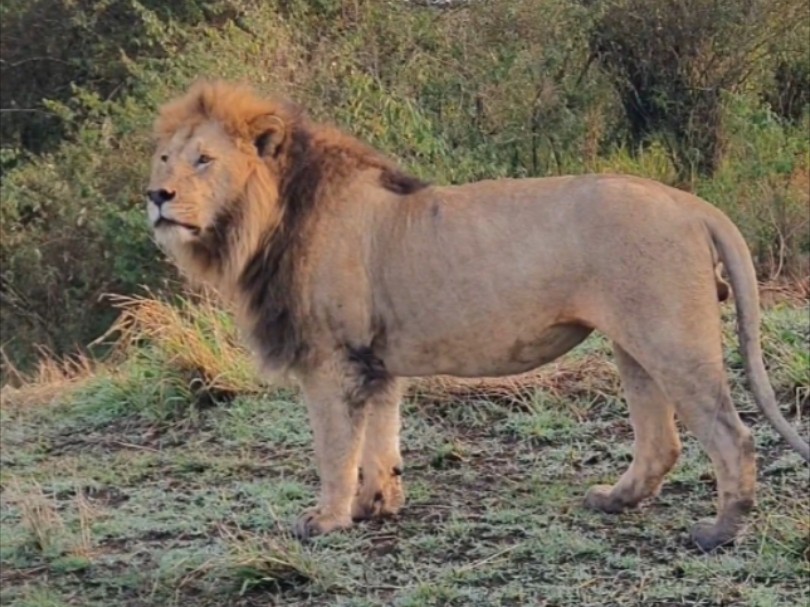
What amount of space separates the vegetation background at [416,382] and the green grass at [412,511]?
0.02 meters

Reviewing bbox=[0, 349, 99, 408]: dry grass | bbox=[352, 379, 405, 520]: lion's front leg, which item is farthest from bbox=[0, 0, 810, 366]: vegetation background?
bbox=[352, 379, 405, 520]: lion's front leg

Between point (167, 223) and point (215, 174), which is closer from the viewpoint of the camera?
point (167, 223)

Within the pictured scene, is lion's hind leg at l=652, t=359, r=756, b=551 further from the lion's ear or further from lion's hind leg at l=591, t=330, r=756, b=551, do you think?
the lion's ear

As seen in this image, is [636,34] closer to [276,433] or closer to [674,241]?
[276,433]

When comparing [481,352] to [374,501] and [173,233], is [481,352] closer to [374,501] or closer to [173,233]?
[374,501]

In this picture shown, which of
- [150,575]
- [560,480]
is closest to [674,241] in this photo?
[560,480]

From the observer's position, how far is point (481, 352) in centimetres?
533

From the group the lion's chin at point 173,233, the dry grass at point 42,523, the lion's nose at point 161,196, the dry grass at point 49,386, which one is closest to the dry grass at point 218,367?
the dry grass at point 49,386

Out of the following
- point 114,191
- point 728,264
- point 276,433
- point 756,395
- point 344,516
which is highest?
point 728,264

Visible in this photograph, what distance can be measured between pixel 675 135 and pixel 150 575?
8.91 meters

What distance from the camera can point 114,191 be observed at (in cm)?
1445

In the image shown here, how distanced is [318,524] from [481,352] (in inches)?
33.0

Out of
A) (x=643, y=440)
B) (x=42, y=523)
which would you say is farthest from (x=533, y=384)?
(x=42, y=523)

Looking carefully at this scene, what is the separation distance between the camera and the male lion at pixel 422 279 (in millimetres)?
4953
